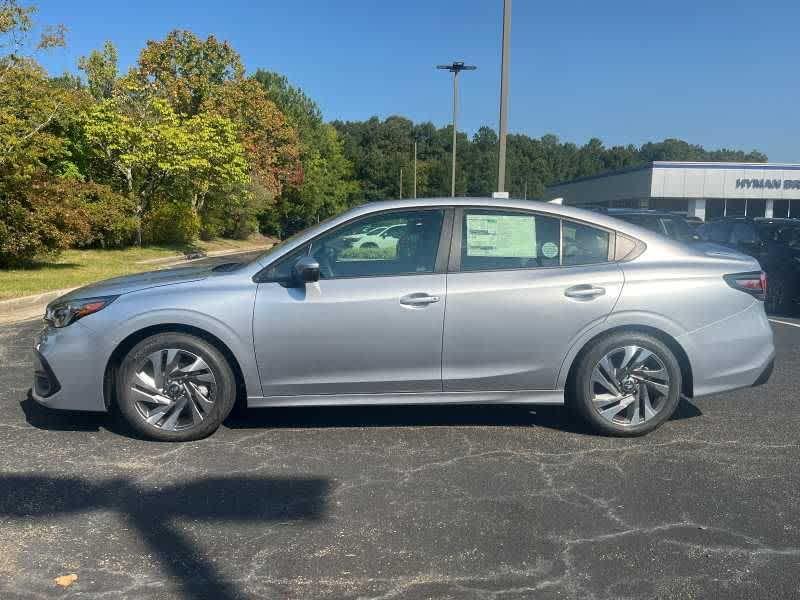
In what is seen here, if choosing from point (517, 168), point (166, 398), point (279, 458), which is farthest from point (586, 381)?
point (517, 168)

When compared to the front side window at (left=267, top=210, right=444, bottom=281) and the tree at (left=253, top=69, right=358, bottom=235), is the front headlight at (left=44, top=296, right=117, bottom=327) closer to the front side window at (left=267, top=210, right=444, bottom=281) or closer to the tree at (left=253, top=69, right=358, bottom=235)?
the front side window at (left=267, top=210, right=444, bottom=281)

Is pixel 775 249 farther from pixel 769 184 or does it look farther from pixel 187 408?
pixel 769 184

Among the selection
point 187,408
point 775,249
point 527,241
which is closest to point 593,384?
point 527,241

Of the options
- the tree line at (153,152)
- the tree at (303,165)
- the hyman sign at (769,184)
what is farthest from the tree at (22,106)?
the hyman sign at (769,184)

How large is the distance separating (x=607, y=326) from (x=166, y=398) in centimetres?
298

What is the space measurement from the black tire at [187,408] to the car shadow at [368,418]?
0.97 ft

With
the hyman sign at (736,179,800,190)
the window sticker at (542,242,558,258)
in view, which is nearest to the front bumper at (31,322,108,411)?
the window sticker at (542,242,558,258)

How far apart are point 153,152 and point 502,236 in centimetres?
2448

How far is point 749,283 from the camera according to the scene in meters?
5.11

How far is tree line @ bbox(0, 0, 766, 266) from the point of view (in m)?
15.8

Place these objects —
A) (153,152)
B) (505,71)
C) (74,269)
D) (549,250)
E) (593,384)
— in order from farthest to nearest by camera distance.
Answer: (153,152) < (74,269) < (505,71) < (549,250) < (593,384)

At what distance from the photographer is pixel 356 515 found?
12.5ft

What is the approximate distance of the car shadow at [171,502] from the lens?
361 cm

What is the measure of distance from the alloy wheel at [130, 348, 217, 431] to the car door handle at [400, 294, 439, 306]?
136 cm
